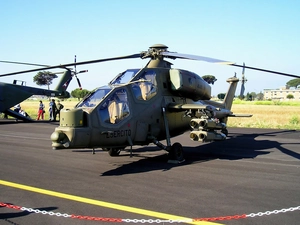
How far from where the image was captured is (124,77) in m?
10.5

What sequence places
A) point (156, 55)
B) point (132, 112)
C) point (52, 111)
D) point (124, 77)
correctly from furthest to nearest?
point (52, 111)
point (156, 55)
point (124, 77)
point (132, 112)

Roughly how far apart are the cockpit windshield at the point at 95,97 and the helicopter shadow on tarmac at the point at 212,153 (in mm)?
1957

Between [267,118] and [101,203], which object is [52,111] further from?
[101,203]

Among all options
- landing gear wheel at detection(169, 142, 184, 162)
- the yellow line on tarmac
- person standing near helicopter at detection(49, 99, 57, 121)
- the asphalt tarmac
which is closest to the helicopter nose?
the asphalt tarmac

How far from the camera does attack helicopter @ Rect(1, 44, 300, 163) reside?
8477mm

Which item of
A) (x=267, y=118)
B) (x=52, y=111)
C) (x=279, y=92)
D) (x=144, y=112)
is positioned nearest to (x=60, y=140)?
(x=144, y=112)

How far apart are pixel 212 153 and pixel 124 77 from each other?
14.4 feet

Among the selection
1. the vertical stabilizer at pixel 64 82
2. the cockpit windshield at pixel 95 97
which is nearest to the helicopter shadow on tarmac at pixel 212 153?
the cockpit windshield at pixel 95 97

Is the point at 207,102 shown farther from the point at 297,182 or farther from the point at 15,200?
the point at 15,200

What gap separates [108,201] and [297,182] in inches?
179

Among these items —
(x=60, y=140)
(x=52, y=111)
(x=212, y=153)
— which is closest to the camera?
(x=60, y=140)

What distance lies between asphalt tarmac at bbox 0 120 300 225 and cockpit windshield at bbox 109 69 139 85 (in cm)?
249

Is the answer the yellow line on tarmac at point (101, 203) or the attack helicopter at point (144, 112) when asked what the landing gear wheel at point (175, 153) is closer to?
the attack helicopter at point (144, 112)

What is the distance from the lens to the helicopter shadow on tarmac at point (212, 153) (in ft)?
31.3
